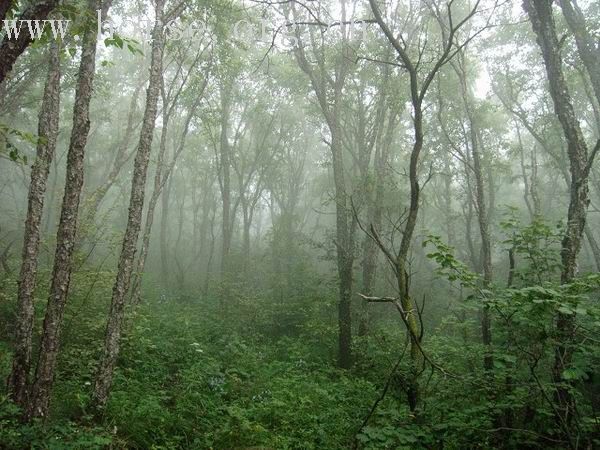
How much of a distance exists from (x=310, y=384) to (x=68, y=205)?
5.93 meters

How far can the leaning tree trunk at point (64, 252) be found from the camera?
5918 mm

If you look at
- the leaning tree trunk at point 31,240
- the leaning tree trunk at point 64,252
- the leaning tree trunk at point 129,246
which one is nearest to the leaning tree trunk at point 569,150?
the leaning tree trunk at point 129,246

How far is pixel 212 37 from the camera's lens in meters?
14.6

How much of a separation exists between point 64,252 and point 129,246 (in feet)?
4.80

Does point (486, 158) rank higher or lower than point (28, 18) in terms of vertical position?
higher

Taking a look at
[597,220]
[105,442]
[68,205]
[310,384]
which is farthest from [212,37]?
[597,220]

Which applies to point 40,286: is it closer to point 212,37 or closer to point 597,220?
point 212,37

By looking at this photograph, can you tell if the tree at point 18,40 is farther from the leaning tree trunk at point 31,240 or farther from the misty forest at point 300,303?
the leaning tree trunk at point 31,240

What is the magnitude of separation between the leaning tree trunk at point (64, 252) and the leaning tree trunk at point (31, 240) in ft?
1.85

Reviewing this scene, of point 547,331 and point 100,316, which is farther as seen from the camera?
point 100,316

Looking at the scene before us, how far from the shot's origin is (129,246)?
7629 millimetres

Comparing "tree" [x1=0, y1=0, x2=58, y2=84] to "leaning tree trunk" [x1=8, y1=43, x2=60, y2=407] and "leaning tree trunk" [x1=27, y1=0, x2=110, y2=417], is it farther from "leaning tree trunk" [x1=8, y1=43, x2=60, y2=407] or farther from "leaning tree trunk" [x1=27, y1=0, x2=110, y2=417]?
"leaning tree trunk" [x1=8, y1=43, x2=60, y2=407]

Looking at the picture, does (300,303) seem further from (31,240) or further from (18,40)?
(18,40)

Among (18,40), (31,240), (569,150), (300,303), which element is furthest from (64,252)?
(300,303)
